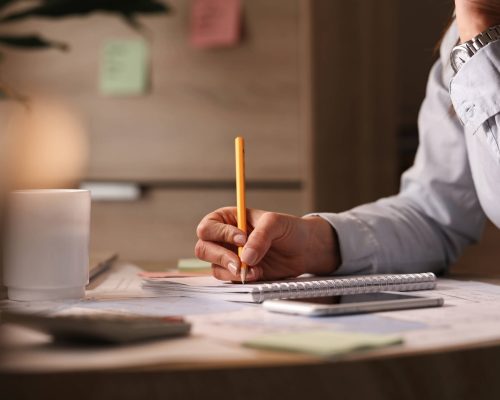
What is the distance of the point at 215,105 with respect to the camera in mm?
2330

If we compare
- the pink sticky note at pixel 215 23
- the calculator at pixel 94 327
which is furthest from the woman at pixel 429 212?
the pink sticky note at pixel 215 23

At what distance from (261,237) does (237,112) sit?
1.37 metres

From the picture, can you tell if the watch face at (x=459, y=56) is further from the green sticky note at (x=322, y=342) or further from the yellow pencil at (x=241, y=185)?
the green sticky note at (x=322, y=342)

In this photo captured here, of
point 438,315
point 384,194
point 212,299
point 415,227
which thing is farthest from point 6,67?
point 438,315

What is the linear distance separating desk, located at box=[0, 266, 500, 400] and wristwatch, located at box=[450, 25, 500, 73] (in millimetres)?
501

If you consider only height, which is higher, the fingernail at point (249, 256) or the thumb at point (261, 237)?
the thumb at point (261, 237)

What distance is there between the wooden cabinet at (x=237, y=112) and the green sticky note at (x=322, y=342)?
5.22ft

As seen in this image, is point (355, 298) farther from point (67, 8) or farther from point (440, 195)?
point (67, 8)

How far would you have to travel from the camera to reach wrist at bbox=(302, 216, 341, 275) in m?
1.09

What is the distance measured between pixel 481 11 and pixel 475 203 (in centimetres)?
36

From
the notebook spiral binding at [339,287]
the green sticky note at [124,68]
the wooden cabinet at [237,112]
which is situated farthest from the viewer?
the green sticky note at [124,68]

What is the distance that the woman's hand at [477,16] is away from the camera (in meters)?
1.05

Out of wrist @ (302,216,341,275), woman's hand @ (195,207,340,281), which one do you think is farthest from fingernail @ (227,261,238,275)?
wrist @ (302,216,341,275)

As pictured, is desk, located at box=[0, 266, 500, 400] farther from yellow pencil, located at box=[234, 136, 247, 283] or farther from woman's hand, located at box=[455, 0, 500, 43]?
woman's hand, located at box=[455, 0, 500, 43]
